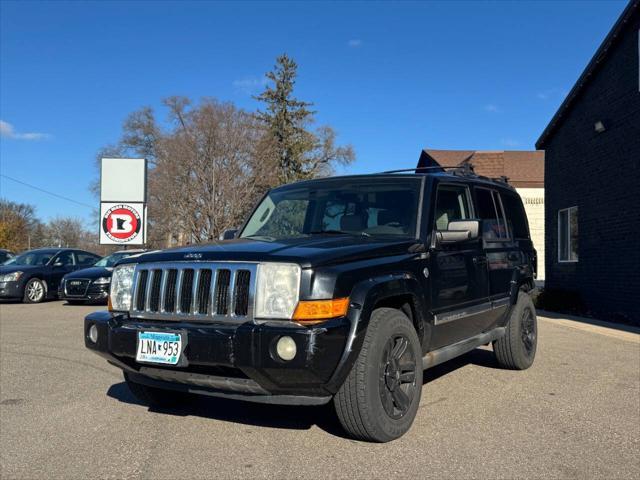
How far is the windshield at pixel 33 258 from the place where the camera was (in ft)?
51.2

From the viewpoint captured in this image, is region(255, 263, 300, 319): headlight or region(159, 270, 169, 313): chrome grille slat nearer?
region(255, 263, 300, 319): headlight

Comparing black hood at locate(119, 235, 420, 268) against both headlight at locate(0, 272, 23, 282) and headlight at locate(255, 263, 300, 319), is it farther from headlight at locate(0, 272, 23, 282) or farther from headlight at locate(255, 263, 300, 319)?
headlight at locate(0, 272, 23, 282)

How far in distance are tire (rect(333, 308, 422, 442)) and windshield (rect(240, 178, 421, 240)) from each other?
0.94m

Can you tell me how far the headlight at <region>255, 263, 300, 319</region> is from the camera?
338 centimetres

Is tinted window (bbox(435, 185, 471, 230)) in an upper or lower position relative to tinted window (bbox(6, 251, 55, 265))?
upper

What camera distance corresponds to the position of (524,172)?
93.0ft

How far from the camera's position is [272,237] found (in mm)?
4613

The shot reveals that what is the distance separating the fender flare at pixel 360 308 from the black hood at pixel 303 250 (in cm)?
20

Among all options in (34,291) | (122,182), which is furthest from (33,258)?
(122,182)

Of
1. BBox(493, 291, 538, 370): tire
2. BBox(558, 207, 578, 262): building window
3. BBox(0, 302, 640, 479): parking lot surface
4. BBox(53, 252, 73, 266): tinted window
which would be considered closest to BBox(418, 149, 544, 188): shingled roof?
BBox(558, 207, 578, 262): building window

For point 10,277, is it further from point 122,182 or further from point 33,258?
point 122,182

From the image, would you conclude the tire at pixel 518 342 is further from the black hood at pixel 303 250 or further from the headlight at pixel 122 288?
the headlight at pixel 122 288

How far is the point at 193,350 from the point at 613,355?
586 centimetres

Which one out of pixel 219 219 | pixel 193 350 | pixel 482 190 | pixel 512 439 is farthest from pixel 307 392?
pixel 219 219
